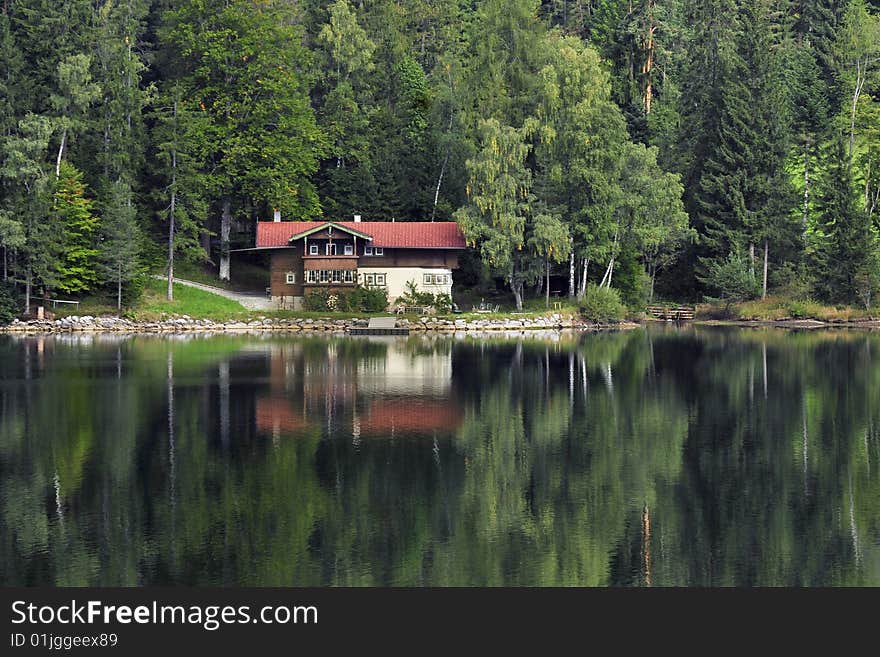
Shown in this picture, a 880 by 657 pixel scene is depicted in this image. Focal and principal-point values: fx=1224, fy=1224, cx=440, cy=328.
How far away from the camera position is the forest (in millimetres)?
75938

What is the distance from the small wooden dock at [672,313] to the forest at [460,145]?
4.09 ft

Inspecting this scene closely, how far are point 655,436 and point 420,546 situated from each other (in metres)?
12.9

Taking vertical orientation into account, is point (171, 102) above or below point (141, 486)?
above

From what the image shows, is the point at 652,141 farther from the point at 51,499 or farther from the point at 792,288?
the point at 51,499

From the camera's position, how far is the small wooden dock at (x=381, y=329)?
243 feet

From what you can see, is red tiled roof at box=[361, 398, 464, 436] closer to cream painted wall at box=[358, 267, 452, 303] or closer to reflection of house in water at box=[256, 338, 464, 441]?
reflection of house in water at box=[256, 338, 464, 441]

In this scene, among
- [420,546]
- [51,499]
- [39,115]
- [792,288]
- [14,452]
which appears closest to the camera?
[420,546]

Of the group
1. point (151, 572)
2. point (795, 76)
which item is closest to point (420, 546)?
point (151, 572)

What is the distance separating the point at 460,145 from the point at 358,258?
10.7m

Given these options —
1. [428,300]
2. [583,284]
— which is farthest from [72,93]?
[583,284]

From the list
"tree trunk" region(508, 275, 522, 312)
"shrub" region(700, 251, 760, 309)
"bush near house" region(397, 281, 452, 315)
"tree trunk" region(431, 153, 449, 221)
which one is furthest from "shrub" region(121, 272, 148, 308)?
"shrub" region(700, 251, 760, 309)

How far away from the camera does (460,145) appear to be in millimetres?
83562

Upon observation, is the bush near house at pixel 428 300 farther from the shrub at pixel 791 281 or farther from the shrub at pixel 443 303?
the shrub at pixel 791 281

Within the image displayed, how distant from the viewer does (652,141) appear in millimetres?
90000
